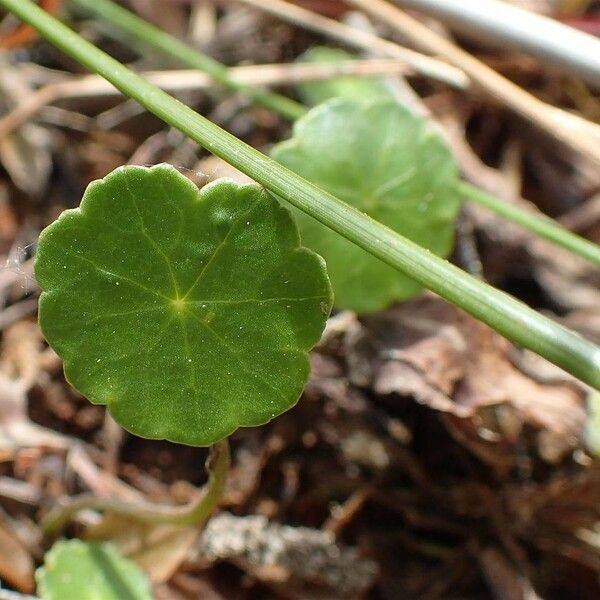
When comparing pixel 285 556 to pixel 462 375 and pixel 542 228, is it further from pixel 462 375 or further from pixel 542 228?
pixel 542 228

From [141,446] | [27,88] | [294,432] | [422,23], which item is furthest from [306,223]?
[27,88]

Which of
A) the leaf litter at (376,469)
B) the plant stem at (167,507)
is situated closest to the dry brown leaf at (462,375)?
the leaf litter at (376,469)

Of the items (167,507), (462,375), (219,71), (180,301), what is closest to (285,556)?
(167,507)

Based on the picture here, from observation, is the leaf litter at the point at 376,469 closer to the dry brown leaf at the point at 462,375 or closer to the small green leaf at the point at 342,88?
the dry brown leaf at the point at 462,375

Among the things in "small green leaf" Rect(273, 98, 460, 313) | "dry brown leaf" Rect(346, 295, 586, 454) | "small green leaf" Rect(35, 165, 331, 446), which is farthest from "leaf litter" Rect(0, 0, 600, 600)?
"small green leaf" Rect(35, 165, 331, 446)

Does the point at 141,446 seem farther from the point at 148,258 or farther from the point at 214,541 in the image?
the point at 148,258

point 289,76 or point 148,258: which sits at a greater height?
point 148,258
